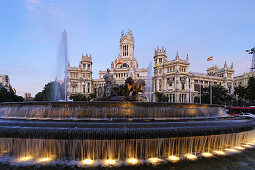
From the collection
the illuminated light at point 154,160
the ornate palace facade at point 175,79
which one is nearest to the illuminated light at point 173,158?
the illuminated light at point 154,160

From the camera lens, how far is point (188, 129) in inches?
228

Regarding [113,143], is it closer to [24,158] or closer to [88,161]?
[88,161]

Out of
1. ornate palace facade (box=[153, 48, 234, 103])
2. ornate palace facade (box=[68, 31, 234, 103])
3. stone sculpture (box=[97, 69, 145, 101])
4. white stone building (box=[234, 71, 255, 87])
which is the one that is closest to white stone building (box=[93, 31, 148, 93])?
ornate palace facade (box=[68, 31, 234, 103])

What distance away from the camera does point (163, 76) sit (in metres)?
74.3

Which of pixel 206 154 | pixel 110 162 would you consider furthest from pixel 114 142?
pixel 206 154

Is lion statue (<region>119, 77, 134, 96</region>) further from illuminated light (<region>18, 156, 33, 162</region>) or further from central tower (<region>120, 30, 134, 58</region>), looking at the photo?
central tower (<region>120, 30, 134, 58</region>)

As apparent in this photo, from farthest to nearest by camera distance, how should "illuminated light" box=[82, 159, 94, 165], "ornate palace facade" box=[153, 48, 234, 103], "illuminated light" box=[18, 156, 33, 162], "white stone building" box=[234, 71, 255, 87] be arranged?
1. "white stone building" box=[234, 71, 255, 87]
2. "ornate palace facade" box=[153, 48, 234, 103]
3. "illuminated light" box=[18, 156, 33, 162]
4. "illuminated light" box=[82, 159, 94, 165]

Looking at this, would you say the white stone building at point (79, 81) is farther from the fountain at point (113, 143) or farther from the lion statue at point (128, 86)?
the fountain at point (113, 143)

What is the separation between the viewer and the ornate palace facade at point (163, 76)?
7012 cm

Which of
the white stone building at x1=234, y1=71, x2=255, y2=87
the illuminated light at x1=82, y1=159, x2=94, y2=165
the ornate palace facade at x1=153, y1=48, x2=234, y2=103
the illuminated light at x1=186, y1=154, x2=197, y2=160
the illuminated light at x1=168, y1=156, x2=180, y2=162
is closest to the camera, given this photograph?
the illuminated light at x1=82, y1=159, x2=94, y2=165

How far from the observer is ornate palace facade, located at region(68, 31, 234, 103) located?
7012 cm

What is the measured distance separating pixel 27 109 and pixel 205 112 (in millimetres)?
11955

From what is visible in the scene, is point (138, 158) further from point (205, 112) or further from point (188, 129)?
point (205, 112)

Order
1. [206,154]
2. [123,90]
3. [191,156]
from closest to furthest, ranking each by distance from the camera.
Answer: [191,156], [206,154], [123,90]
